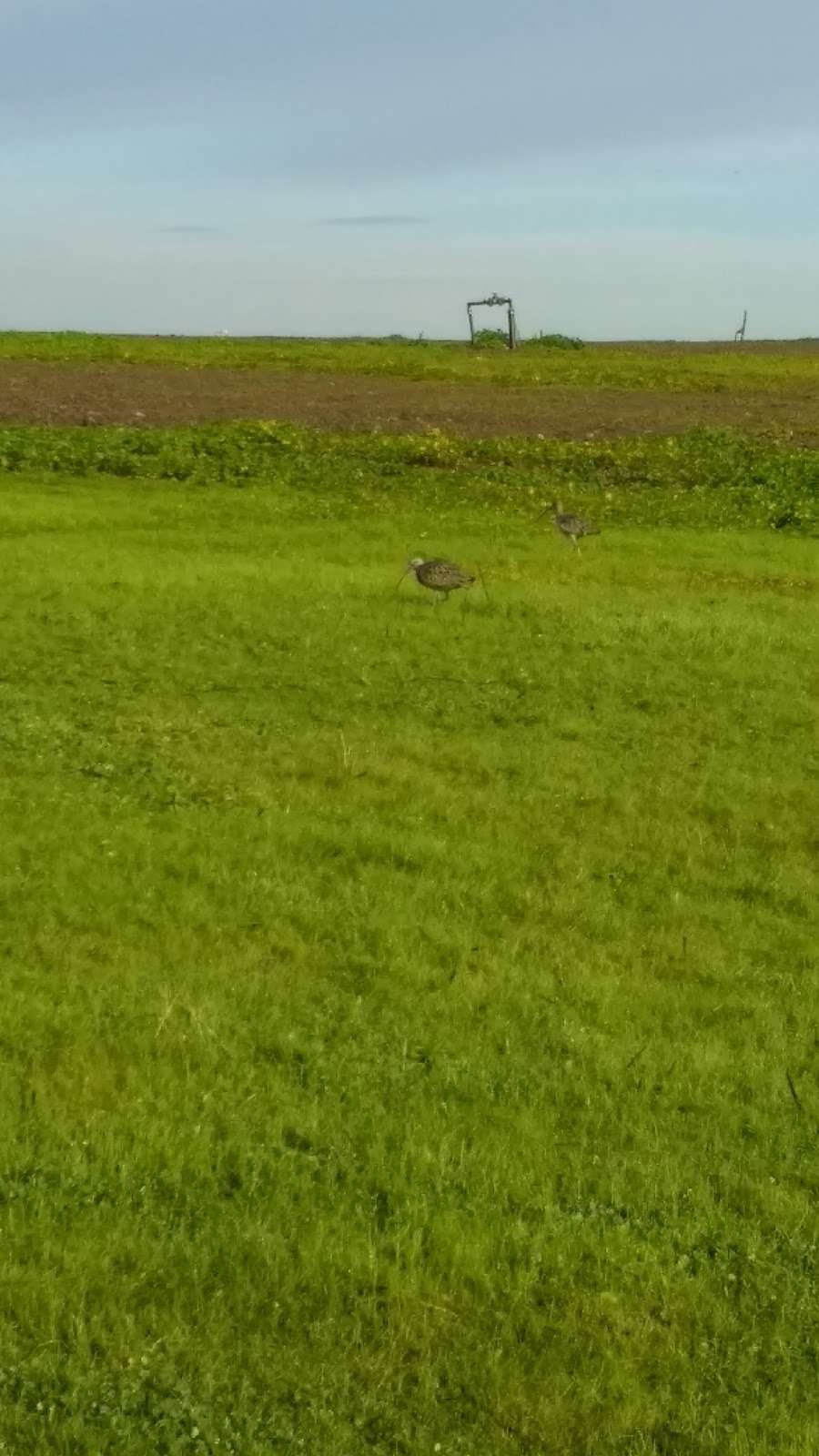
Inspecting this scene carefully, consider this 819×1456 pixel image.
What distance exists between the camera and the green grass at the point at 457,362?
2012 inches

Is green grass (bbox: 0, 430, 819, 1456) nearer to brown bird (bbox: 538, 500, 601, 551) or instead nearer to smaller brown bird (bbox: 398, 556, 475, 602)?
smaller brown bird (bbox: 398, 556, 475, 602)

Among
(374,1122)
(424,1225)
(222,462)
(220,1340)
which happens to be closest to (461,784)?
(374,1122)

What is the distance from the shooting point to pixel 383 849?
9906 mm

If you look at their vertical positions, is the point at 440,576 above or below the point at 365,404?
below

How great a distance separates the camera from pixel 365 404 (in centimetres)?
3972

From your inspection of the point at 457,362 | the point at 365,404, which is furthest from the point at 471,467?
the point at 457,362

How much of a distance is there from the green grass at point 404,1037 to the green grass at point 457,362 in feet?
120

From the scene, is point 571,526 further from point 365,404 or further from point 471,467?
point 365,404

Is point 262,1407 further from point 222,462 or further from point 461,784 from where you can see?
point 222,462

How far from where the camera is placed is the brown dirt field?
34.2 metres

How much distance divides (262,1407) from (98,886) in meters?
4.48

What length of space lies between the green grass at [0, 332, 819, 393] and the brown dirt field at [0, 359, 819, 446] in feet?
8.97

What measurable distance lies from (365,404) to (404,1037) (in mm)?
33662

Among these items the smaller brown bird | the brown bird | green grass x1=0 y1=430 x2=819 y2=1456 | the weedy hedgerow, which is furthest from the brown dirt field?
green grass x1=0 y1=430 x2=819 y2=1456
